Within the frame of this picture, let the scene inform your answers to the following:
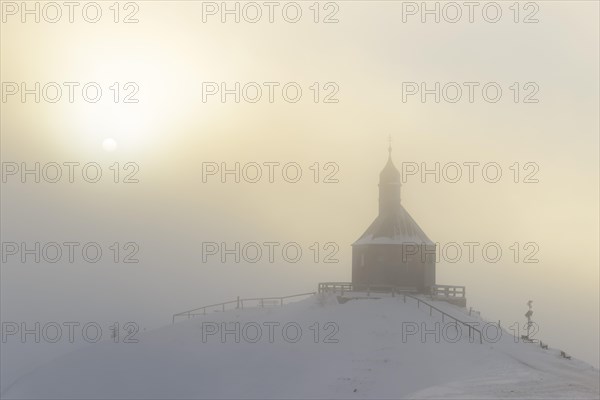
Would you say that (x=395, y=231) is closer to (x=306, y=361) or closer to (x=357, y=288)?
(x=357, y=288)

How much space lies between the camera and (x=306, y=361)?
4666 centimetres

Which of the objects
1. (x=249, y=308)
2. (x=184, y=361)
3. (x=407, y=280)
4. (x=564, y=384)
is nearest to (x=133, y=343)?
(x=184, y=361)

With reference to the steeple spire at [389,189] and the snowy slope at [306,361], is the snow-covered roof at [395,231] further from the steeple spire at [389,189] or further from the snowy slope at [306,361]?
the snowy slope at [306,361]

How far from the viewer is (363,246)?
6084 centimetres

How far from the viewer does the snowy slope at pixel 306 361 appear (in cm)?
4075

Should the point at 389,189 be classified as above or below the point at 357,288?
above

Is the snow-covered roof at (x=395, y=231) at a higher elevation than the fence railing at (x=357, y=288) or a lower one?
higher

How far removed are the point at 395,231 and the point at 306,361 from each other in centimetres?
1627

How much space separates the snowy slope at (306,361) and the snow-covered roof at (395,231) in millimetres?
5799

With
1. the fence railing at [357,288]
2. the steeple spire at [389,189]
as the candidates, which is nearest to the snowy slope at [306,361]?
the fence railing at [357,288]

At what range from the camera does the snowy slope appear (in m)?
40.8

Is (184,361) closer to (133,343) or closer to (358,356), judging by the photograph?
(133,343)

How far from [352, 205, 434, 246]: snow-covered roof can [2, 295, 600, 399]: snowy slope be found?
580 cm

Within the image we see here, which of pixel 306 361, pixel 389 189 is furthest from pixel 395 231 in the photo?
pixel 306 361
